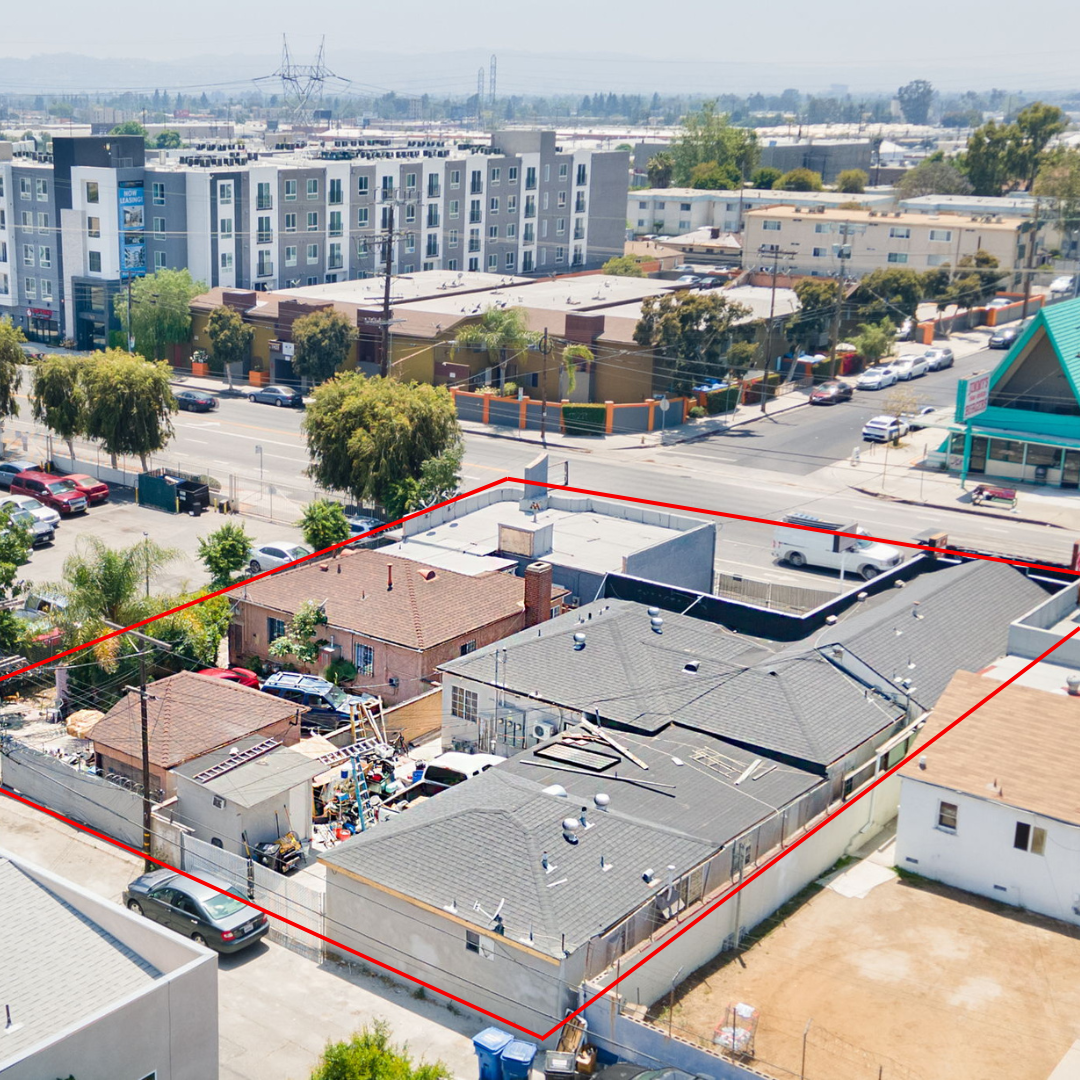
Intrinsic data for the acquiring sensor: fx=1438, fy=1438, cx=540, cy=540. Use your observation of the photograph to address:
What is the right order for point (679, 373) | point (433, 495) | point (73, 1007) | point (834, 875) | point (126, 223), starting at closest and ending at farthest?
point (73, 1007) → point (834, 875) → point (433, 495) → point (679, 373) → point (126, 223)

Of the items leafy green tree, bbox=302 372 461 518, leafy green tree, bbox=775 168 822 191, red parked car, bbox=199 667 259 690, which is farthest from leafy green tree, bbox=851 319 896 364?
leafy green tree, bbox=775 168 822 191

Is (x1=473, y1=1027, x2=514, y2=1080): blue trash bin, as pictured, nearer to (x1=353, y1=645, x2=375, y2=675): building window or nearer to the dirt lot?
the dirt lot

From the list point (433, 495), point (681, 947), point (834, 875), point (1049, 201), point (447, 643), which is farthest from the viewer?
point (1049, 201)

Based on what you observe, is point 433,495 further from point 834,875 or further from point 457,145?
point 457,145

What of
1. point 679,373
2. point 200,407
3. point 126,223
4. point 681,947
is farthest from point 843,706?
point 126,223

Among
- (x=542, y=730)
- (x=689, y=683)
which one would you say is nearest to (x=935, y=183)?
(x=689, y=683)

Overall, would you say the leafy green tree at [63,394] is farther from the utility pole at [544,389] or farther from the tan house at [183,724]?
the tan house at [183,724]
